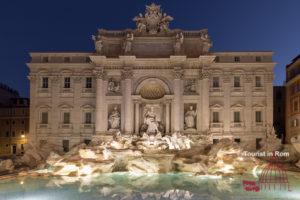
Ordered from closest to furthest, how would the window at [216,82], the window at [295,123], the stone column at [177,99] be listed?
1. the stone column at [177,99]
2. the window at [216,82]
3. the window at [295,123]

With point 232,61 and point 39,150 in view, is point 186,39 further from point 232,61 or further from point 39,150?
point 39,150

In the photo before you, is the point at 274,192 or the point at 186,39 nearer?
the point at 274,192

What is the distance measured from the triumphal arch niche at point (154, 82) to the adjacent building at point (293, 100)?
369 inches

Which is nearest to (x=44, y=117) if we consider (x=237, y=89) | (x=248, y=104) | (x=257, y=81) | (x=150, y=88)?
(x=150, y=88)

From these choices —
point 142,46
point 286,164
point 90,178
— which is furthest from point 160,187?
point 142,46

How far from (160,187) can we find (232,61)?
20796mm

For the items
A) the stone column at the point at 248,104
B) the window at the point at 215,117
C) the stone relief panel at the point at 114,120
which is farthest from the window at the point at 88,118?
the stone column at the point at 248,104

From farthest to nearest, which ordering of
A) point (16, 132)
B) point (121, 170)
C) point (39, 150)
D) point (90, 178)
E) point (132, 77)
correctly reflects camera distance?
1. point (16, 132)
2. point (132, 77)
3. point (39, 150)
4. point (121, 170)
5. point (90, 178)

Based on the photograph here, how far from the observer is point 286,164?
101 ft

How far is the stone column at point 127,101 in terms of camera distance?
35656 millimetres

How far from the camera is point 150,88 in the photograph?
1468 inches

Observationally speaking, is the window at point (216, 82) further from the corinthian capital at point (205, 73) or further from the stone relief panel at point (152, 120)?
the stone relief panel at point (152, 120)

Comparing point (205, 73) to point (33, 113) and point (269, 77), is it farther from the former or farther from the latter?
point (33, 113)

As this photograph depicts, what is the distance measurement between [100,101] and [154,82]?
5576 millimetres
